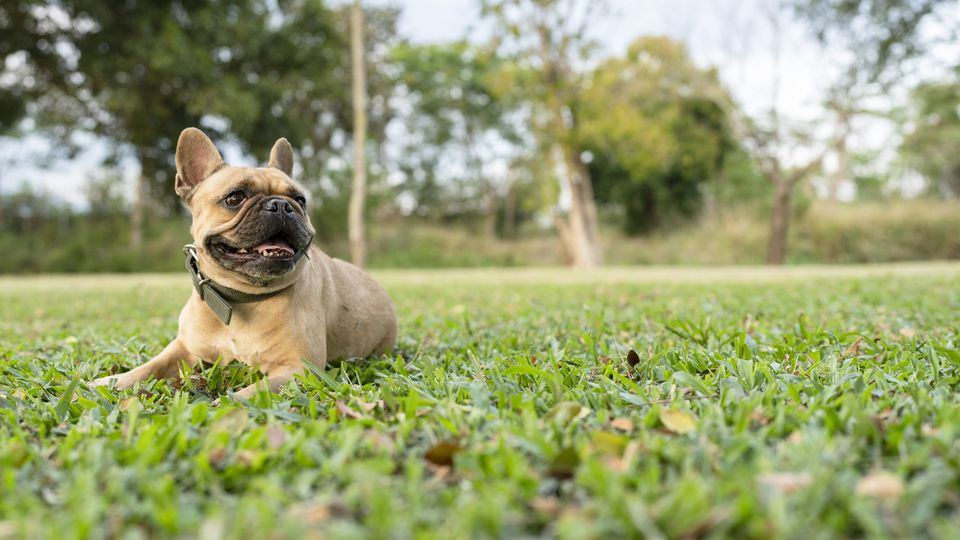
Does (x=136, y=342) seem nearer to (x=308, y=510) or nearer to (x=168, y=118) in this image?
(x=308, y=510)

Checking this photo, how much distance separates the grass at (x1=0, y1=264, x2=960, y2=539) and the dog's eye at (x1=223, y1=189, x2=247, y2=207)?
794 millimetres

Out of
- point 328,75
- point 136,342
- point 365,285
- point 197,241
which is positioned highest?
point 328,75

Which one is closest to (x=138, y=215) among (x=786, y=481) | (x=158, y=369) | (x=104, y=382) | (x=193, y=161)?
(x=193, y=161)

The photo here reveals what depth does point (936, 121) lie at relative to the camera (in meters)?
36.2

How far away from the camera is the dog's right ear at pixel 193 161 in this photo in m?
3.41

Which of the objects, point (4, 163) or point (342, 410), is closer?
point (342, 410)

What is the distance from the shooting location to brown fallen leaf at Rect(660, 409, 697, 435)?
193cm

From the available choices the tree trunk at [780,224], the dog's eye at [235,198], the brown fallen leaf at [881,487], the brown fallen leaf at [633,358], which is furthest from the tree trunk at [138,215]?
the brown fallen leaf at [881,487]

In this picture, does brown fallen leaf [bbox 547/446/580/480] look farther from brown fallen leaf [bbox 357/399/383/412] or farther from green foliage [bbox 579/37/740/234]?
green foliage [bbox 579/37/740/234]

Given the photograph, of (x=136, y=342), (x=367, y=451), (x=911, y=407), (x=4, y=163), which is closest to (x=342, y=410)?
(x=367, y=451)

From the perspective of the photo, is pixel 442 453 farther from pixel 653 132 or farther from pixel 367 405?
pixel 653 132

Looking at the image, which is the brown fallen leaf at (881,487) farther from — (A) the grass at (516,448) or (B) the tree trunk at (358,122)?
(B) the tree trunk at (358,122)

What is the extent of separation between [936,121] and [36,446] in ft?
143

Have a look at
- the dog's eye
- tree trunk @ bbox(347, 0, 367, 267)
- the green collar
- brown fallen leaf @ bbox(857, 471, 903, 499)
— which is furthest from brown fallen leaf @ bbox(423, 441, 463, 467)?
tree trunk @ bbox(347, 0, 367, 267)
